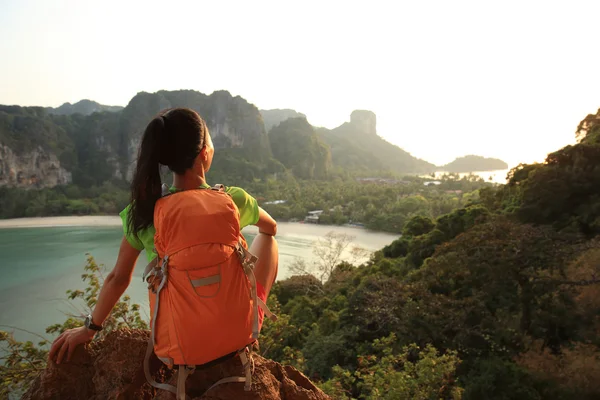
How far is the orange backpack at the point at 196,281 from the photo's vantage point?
1.03 metres

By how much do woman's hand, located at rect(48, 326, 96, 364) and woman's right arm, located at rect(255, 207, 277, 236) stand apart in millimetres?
659

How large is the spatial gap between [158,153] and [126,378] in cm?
79

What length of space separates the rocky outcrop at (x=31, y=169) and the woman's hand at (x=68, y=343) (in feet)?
171

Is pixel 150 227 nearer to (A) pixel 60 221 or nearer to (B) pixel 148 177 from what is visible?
(B) pixel 148 177

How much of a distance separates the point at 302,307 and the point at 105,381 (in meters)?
9.34

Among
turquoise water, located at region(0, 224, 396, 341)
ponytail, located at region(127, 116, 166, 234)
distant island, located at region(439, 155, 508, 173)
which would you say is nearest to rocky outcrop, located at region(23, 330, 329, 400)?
ponytail, located at region(127, 116, 166, 234)

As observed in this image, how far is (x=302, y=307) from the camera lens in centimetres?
1038

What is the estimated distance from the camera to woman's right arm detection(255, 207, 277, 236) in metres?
1.42

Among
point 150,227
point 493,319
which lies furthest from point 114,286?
point 493,319

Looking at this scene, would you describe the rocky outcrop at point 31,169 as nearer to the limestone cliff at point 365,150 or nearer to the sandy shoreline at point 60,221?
the sandy shoreline at point 60,221

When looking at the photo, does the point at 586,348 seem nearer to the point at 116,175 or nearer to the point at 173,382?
the point at 173,382

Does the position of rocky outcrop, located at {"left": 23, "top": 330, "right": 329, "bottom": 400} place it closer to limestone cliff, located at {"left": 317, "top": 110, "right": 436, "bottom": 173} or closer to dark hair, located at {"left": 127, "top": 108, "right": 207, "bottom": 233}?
dark hair, located at {"left": 127, "top": 108, "right": 207, "bottom": 233}

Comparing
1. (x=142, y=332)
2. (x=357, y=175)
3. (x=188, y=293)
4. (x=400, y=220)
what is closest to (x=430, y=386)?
(x=142, y=332)

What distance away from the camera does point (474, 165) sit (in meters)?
98.0
